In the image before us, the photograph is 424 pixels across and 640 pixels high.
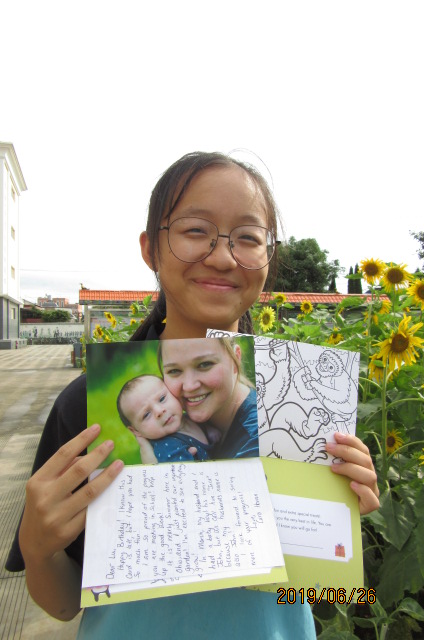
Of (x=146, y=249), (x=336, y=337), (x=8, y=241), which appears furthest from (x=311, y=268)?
(x=146, y=249)

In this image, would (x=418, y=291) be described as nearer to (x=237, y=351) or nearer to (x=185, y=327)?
(x=185, y=327)

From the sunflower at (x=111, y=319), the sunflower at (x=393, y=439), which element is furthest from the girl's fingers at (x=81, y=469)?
the sunflower at (x=111, y=319)

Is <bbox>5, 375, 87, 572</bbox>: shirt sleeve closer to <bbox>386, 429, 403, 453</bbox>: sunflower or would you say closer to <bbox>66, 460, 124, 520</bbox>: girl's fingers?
<bbox>66, 460, 124, 520</bbox>: girl's fingers

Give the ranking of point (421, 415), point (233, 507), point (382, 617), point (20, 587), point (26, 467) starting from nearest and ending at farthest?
point (233, 507), point (382, 617), point (421, 415), point (20, 587), point (26, 467)

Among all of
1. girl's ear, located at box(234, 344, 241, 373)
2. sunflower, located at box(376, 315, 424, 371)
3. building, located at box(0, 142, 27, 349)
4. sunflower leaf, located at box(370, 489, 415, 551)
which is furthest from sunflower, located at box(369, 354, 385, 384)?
building, located at box(0, 142, 27, 349)

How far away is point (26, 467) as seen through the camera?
4.46 m

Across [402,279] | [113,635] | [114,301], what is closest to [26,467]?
[402,279]

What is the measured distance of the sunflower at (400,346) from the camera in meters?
1.74

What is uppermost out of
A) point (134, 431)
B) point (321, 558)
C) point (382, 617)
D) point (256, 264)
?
point (256, 264)

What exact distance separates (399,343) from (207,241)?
111cm

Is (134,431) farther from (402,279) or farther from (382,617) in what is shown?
(402,279)

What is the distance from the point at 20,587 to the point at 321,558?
2.41 metres

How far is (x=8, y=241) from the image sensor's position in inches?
1186

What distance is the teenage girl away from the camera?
736mm
